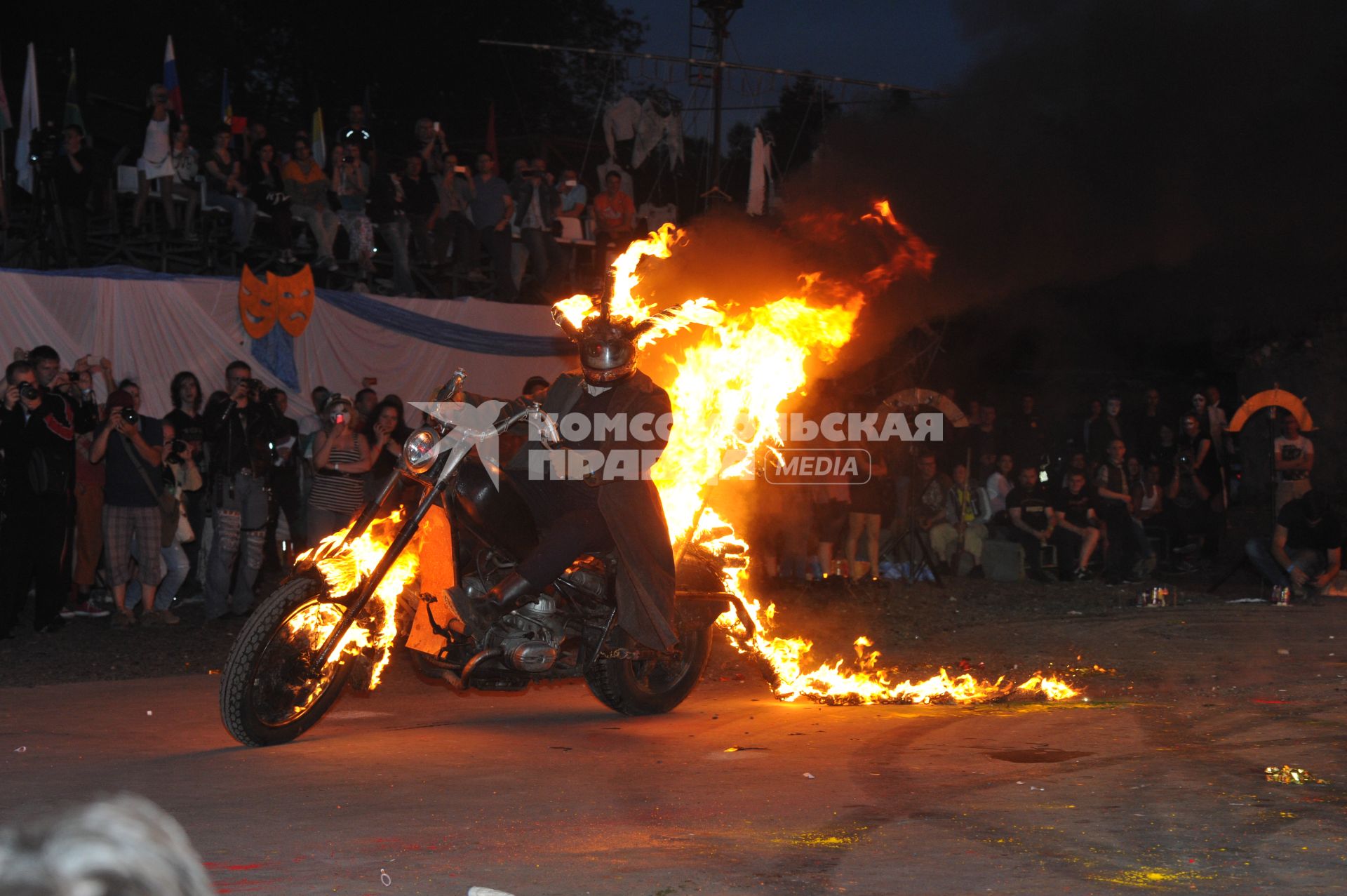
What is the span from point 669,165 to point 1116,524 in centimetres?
852

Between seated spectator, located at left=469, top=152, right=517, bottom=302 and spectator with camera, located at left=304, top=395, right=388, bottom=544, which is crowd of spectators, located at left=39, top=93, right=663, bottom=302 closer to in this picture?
seated spectator, located at left=469, top=152, right=517, bottom=302

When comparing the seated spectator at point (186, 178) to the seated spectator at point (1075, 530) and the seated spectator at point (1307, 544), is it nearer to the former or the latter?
the seated spectator at point (1075, 530)

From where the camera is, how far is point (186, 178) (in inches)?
615

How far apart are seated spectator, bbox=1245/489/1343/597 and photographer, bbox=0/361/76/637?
11.9 meters

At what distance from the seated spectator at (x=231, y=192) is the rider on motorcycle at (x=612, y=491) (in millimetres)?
8756

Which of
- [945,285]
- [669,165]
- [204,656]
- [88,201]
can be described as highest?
[669,165]

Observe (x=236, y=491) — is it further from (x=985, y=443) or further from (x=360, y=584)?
(x=985, y=443)

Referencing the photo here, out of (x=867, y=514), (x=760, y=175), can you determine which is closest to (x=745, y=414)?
(x=867, y=514)

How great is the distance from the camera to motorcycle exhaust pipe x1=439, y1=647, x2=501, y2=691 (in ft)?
24.1

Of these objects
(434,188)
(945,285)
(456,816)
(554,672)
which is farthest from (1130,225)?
(434,188)

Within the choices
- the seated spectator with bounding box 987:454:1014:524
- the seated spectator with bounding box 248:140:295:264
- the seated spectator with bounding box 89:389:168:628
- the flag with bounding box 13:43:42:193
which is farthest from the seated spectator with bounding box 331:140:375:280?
the seated spectator with bounding box 987:454:1014:524

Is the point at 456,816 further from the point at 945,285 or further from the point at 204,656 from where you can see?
the point at 945,285

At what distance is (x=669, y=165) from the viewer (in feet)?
69.6

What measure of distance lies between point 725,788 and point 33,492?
7321mm
